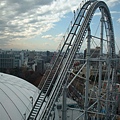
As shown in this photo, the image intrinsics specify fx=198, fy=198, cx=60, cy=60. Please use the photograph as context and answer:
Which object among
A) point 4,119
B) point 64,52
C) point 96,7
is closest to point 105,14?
point 96,7

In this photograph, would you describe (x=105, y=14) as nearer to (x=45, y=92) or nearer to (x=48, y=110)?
(x=45, y=92)

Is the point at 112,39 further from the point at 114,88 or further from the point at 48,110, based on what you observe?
the point at 48,110

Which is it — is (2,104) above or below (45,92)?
below

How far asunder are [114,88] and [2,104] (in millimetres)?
8643

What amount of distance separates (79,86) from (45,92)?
808 inches

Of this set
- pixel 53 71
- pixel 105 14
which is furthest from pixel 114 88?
pixel 53 71

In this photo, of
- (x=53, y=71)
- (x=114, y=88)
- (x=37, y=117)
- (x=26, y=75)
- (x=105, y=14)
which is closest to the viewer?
(x=37, y=117)

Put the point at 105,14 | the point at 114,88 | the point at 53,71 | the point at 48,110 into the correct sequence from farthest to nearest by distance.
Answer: the point at 114,88
the point at 105,14
the point at 53,71
the point at 48,110

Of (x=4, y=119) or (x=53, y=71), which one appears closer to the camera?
(x=4, y=119)

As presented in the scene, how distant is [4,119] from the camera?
343 inches

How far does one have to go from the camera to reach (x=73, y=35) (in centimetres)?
1082

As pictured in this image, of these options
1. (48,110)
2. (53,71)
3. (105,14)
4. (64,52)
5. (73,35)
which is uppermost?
(105,14)

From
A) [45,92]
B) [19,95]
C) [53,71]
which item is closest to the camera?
[45,92]

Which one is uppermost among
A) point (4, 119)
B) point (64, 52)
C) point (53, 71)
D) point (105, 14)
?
point (105, 14)
